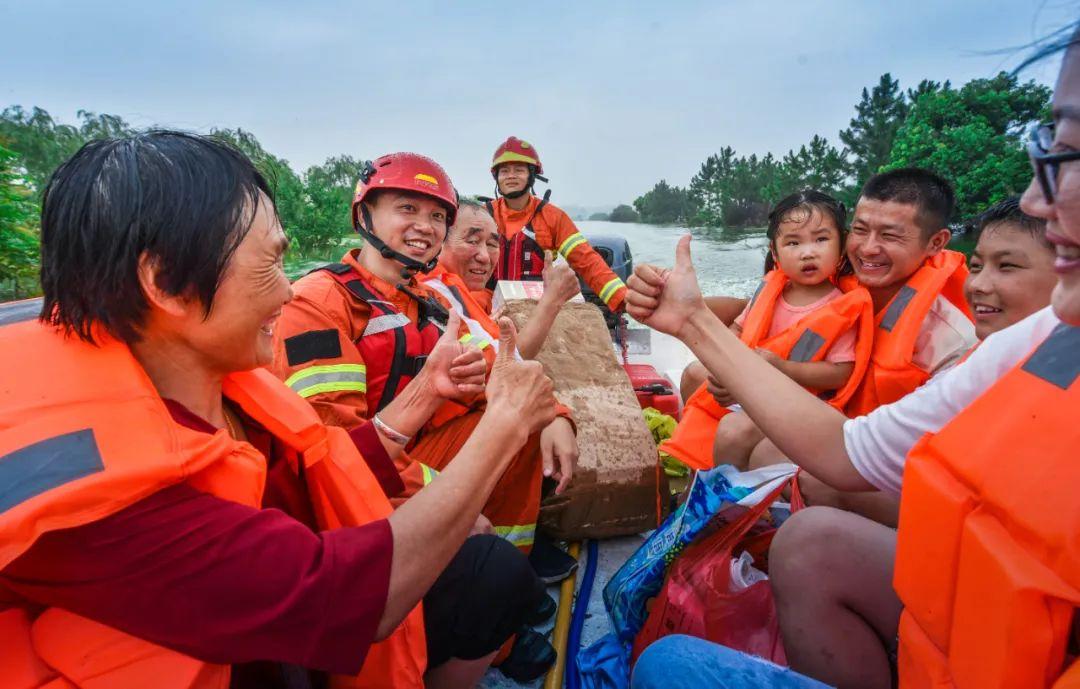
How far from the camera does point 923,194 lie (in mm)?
2555

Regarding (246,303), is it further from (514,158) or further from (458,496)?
(514,158)

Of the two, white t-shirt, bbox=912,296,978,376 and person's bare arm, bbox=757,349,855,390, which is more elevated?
white t-shirt, bbox=912,296,978,376

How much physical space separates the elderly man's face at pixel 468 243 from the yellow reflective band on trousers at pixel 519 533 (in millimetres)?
1815

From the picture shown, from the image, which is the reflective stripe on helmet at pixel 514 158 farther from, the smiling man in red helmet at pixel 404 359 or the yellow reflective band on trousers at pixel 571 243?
the smiling man in red helmet at pixel 404 359

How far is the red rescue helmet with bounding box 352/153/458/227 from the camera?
102 inches

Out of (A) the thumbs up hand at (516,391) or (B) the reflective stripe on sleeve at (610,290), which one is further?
(B) the reflective stripe on sleeve at (610,290)

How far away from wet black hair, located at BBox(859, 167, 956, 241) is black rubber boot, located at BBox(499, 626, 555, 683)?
2418 mm

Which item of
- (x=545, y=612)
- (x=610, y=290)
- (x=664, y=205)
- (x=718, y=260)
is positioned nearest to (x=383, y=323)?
(x=545, y=612)

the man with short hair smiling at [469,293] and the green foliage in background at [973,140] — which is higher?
the green foliage in background at [973,140]

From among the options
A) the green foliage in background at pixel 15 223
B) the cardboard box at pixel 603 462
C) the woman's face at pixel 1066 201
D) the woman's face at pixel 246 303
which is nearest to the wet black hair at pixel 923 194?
the cardboard box at pixel 603 462

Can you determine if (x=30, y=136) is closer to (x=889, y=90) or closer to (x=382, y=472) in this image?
(x=382, y=472)

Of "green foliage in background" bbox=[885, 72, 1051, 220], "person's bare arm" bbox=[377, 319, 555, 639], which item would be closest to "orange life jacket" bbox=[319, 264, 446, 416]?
"person's bare arm" bbox=[377, 319, 555, 639]

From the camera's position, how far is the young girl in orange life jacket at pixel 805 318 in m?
2.63

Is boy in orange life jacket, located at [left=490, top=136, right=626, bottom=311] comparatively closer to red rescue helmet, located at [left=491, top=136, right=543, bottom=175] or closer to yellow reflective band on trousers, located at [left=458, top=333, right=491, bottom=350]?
red rescue helmet, located at [left=491, top=136, right=543, bottom=175]
